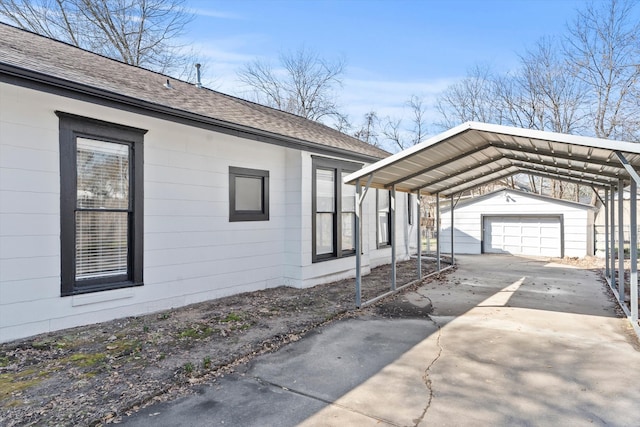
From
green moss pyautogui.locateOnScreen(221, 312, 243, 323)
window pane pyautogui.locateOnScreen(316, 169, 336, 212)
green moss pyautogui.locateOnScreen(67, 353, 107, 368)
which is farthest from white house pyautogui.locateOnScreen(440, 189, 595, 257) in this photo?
green moss pyautogui.locateOnScreen(67, 353, 107, 368)

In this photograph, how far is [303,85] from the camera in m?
25.7

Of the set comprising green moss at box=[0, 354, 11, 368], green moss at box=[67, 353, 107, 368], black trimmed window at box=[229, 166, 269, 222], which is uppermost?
black trimmed window at box=[229, 166, 269, 222]

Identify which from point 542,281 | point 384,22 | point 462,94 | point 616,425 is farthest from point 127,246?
point 462,94

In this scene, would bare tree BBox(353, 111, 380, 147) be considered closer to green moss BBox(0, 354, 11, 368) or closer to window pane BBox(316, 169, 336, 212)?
window pane BBox(316, 169, 336, 212)

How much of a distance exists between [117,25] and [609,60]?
904 inches

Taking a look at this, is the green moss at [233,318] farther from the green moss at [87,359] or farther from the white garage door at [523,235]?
the white garage door at [523,235]

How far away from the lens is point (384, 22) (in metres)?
14.7

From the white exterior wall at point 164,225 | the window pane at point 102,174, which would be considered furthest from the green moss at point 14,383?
the window pane at point 102,174

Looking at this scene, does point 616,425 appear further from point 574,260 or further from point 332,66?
point 332,66

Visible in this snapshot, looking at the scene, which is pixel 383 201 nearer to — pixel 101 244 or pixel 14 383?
pixel 101 244

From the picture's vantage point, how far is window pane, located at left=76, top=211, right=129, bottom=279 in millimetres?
4742

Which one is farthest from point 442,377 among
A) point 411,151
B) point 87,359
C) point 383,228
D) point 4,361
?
point 383,228

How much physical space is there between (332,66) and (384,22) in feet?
36.1

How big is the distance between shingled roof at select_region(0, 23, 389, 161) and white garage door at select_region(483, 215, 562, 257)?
10294 mm
